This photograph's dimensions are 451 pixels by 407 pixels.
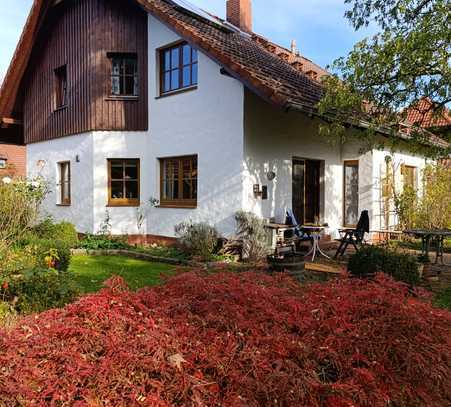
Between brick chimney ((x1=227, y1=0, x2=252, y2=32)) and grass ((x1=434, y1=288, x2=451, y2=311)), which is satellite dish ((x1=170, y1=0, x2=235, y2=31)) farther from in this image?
grass ((x1=434, y1=288, x2=451, y2=311))

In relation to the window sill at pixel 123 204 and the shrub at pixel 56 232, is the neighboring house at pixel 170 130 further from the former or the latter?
the shrub at pixel 56 232

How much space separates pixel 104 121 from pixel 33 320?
995 centimetres

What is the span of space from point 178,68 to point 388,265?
298 inches

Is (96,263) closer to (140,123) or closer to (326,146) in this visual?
(140,123)

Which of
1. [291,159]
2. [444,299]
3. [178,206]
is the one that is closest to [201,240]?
[178,206]

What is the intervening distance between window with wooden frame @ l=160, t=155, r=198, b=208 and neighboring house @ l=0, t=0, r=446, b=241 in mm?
33

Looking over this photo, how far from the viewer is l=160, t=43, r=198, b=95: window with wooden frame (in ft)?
35.2

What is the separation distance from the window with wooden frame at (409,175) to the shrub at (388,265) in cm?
805

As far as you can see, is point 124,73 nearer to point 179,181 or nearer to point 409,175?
point 179,181

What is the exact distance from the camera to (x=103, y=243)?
11.2 metres

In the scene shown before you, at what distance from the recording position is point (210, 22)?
13.4 m

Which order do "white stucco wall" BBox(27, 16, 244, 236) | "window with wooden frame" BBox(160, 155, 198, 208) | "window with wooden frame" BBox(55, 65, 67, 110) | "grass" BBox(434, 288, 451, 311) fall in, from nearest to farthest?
"grass" BBox(434, 288, 451, 311) < "white stucco wall" BBox(27, 16, 244, 236) < "window with wooden frame" BBox(160, 155, 198, 208) < "window with wooden frame" BBox(55, 65, 67, 110)

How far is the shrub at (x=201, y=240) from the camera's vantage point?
903 centimetres

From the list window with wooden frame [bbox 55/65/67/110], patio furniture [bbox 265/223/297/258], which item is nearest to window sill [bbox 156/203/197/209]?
patio furniture [bbox 265/223/297/258]
